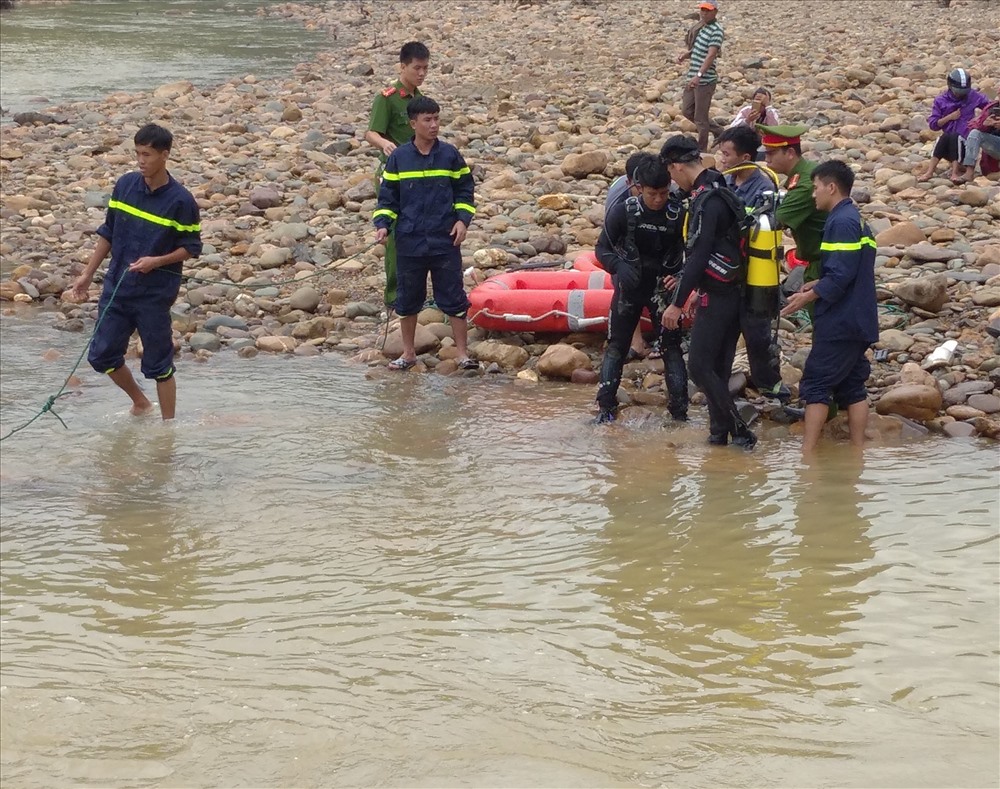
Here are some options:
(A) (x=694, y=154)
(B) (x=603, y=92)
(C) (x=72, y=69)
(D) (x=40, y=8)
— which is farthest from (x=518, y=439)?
(D) (x=40, y=8)

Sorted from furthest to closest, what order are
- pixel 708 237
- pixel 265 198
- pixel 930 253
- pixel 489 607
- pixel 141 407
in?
pixel 265 198 → pixel 930 253 → pixel 141 407 → pixel 708 237 → pixel 489 607

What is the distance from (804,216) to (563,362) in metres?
2.24

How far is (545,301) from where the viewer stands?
8.53 m

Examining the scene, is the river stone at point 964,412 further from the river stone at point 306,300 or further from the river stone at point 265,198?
the river stone at point 265,198

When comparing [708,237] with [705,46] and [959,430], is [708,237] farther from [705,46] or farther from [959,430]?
[705,46]

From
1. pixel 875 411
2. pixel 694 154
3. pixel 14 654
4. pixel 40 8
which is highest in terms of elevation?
pixel 40 8

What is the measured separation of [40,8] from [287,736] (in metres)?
35.6

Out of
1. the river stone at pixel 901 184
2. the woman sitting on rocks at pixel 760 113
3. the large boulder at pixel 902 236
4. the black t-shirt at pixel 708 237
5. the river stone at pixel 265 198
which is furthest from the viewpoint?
the river stone at pixel 265 198

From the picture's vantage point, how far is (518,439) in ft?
23.5

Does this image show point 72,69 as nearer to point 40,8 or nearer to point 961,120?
point 40,8

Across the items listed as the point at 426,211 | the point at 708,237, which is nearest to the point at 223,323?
the point at 426,211

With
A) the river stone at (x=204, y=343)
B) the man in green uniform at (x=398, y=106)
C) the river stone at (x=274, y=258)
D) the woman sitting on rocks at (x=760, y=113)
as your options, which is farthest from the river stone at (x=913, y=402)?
the river stone at (x=274, y=258)

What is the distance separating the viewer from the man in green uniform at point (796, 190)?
20.9ft

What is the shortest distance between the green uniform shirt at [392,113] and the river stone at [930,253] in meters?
3.67
